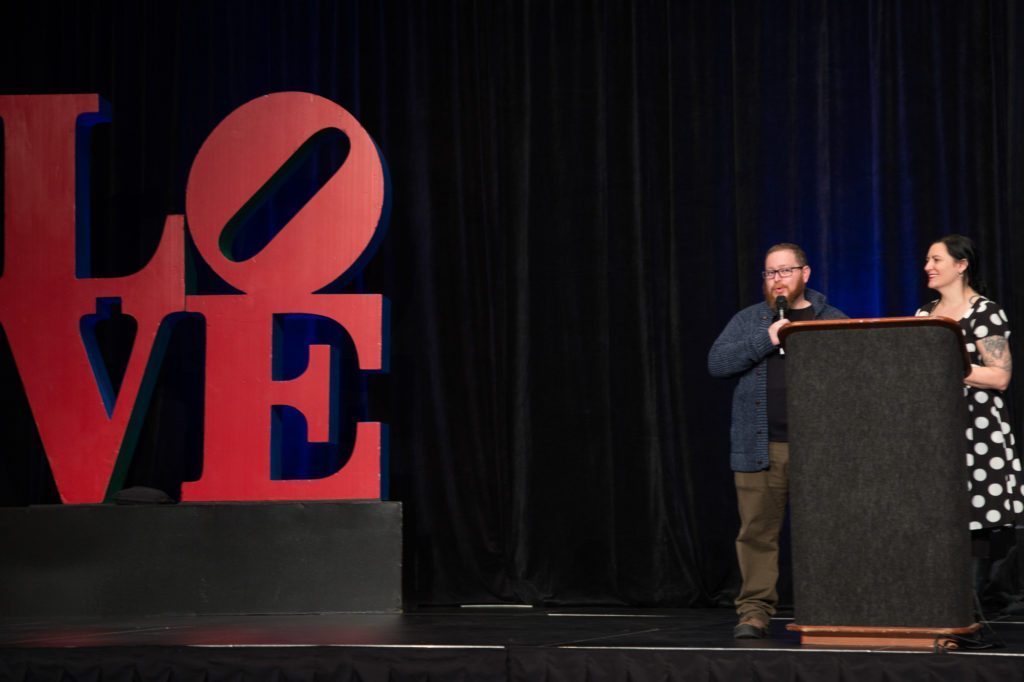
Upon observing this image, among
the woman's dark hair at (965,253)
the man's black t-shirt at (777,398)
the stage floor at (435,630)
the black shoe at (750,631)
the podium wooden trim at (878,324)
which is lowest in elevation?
the stage floor at (435,630)

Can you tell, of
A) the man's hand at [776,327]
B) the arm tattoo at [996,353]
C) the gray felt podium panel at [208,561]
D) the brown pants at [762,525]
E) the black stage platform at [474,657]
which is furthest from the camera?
the gray felt podium panel at [208,561]

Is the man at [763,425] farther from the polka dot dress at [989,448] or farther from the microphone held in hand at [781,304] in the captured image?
the polka dot dress at [989,448]

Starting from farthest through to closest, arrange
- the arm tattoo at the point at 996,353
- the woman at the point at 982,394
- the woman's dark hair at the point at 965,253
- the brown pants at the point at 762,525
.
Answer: the woman's dark hair at the point at 965,253, the woman at the point at 982,394, the arm tattoo at the point at 996,353, the brown pants at the point at 762,525

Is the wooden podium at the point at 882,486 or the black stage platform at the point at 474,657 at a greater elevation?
the wooden podium at the point at 882,486

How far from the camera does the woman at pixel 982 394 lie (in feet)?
→ 12.9

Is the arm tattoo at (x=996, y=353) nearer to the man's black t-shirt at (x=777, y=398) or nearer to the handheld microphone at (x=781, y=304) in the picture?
the man's black t-shirt at (x=777, y=398)

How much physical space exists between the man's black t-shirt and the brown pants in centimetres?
4

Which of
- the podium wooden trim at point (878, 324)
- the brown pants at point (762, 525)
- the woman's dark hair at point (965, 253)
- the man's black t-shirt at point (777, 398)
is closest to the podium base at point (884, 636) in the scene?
the brown pants at point (762, 525)

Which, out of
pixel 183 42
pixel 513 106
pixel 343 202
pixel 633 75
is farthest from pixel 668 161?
pixel 183 42

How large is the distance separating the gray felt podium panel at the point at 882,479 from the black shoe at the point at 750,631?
399 millimetres

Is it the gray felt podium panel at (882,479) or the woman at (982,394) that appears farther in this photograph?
the woman at (982,394)

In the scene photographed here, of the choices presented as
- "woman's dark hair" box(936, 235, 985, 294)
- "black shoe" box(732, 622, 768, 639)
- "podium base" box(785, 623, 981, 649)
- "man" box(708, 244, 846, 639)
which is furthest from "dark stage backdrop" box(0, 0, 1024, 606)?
"podium base" box(785, 623, 981, 649)

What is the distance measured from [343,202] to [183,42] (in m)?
1.48

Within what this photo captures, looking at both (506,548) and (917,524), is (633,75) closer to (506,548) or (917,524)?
(506,548)
